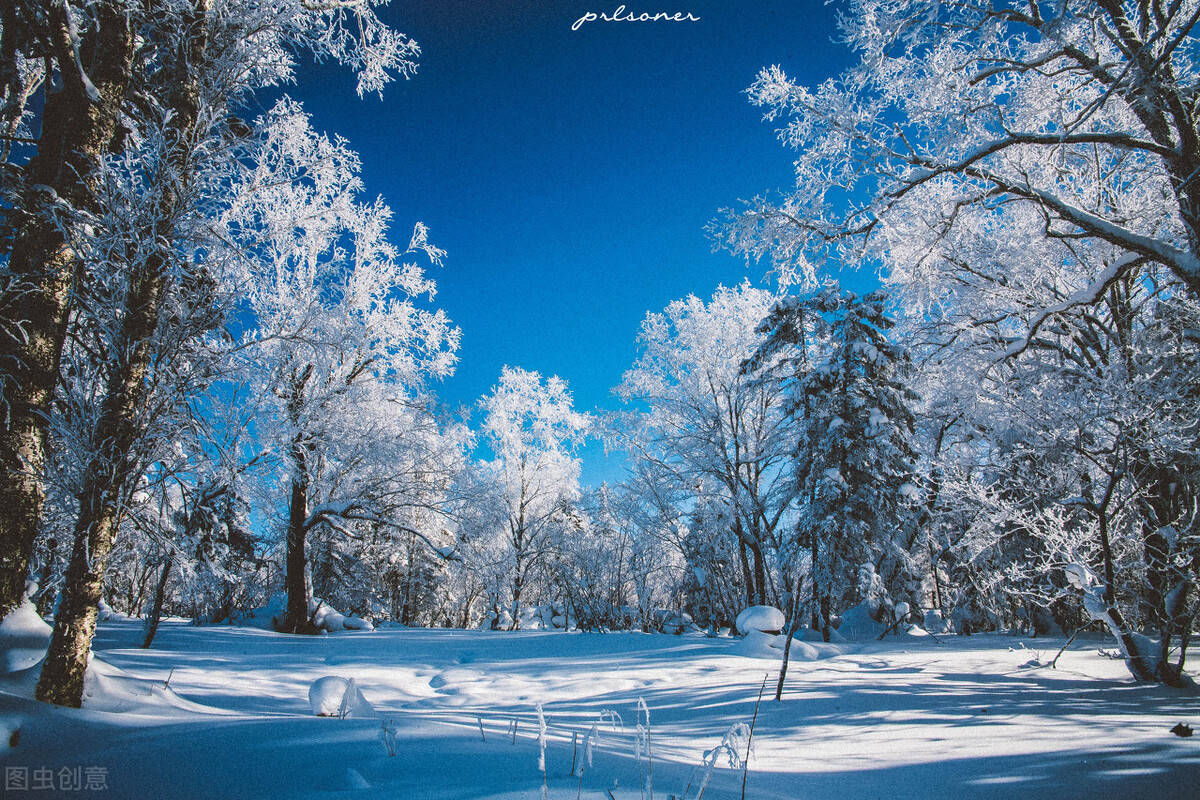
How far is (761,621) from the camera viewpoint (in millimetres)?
8773

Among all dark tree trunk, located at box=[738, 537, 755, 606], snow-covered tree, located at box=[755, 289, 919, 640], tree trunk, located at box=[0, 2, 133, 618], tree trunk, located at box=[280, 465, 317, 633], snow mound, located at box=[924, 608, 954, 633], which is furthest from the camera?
snow mound, located at box=[924, 608, 954, 633]

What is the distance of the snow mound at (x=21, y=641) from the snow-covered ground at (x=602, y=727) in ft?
0.57

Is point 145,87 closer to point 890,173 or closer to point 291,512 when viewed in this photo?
point 890,173

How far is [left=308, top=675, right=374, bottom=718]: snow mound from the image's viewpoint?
326cm

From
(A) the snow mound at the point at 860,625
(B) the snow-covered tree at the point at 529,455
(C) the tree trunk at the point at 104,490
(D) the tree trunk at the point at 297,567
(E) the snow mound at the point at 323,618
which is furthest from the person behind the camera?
(B) the snow-covered tree at the point at 529,455

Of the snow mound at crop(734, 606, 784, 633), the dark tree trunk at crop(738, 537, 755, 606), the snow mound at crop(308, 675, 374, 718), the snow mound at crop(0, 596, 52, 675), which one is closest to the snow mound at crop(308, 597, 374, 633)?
the snow mound at crop(0, 596, 52, 675)

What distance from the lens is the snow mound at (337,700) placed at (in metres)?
3.26

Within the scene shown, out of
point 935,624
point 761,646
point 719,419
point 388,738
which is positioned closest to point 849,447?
point 719,419

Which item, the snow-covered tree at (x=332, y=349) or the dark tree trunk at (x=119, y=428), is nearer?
the dark tree trunk at (x=119, y=428)

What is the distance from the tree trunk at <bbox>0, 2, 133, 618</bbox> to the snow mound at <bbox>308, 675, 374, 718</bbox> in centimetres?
218

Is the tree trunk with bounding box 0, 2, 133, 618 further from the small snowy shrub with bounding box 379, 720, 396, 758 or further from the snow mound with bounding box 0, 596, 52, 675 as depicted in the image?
the small snowy shrub with bounding box 379, 720, 396, 758

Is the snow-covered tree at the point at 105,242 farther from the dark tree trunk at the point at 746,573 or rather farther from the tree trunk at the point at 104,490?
the dark tree trunk at the point at 746,573

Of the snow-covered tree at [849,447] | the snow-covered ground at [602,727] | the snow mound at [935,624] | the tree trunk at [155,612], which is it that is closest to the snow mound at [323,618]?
the snow-covered ground at [602,727]

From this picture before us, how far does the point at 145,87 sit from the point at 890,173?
24.1ft
